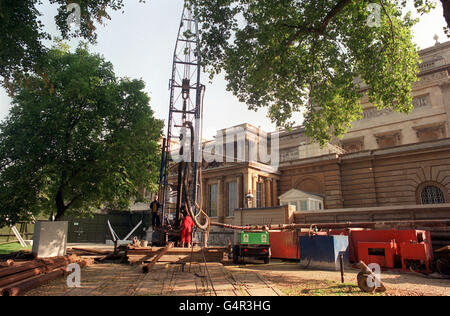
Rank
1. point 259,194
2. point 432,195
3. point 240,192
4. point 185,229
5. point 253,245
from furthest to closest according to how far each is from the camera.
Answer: point 259,194
point 240,192
point 432,195
point 185,229
point 253,245

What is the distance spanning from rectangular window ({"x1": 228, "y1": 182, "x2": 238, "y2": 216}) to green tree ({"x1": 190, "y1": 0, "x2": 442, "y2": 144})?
47.6ft

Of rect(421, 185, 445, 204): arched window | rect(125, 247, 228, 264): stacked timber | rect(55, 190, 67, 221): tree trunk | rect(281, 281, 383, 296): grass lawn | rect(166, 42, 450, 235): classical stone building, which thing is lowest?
rect(281, 281, 383, 296): grass lawn

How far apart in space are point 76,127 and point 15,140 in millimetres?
3264

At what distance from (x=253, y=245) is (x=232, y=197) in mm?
17302

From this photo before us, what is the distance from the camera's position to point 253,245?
15.1 meters

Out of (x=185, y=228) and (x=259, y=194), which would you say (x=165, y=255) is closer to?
(x=185, y=228)

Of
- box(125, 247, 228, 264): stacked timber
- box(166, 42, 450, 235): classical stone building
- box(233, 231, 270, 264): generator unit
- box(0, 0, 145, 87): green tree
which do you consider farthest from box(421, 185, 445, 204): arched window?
box(0, 0, 145, 87): green tree

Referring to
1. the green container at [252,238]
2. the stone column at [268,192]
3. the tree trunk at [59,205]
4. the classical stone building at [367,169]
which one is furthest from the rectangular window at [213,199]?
the green container at [252,238]

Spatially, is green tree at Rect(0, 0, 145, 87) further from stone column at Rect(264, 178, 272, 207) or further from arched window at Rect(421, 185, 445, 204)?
arched window at Rect(421, 185, 445, 204)

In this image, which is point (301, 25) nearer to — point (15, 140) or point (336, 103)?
point (336, 103)

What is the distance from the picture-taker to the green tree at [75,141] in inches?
625

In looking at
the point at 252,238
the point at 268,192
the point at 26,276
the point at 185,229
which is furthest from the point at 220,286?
the point at 268,192

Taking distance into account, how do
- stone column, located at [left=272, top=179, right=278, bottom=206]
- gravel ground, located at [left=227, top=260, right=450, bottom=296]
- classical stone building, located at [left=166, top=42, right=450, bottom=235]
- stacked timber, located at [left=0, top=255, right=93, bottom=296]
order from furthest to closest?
1. stone column, located at [left=272, top=179, right=278, bottom=206]
2. classical stone building, located at [left=166, top=42, right=450, bottom=235]
3. gravel ground, located at [left=227, top=260, right=450, bottom=296]
4. stacked timber, located at [left=0, top=255, right=93, bottom=296]

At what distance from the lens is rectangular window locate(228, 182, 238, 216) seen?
32000 millimetres
